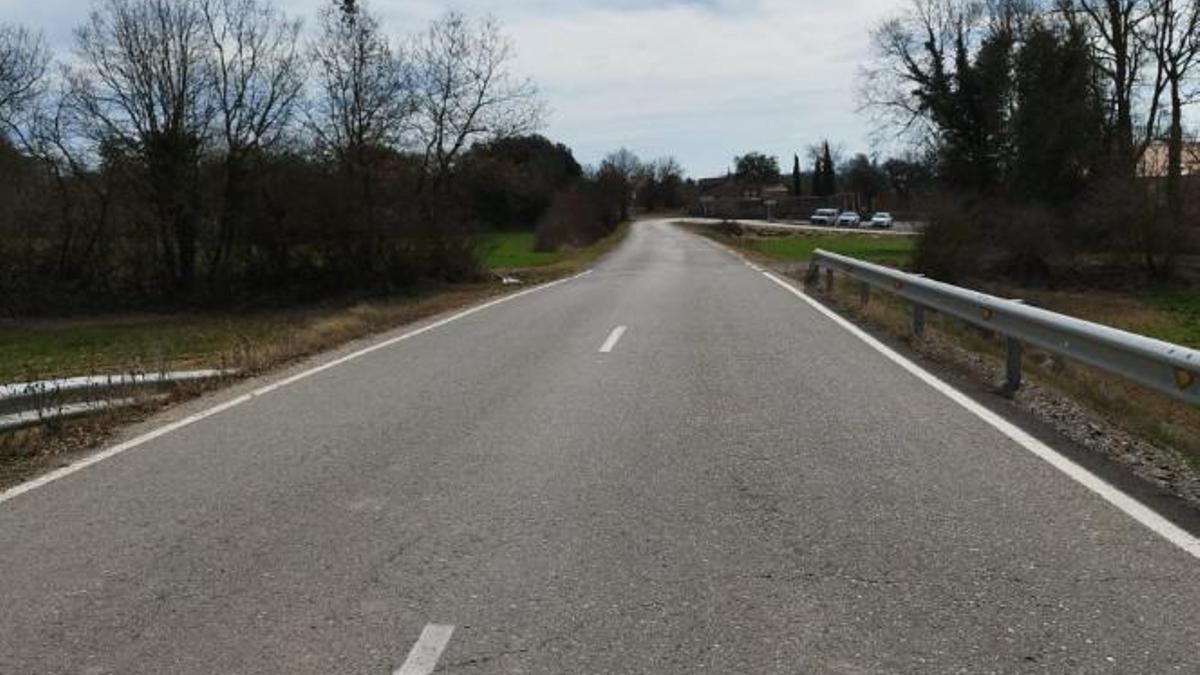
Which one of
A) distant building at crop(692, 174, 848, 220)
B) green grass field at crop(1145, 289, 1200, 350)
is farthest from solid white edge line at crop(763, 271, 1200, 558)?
distant building at crop(692, 174, 848, 220)

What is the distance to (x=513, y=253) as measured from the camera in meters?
68.9

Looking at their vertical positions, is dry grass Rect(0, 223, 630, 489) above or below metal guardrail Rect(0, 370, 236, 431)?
below

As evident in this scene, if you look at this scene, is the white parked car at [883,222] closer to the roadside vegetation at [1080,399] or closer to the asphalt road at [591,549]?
the roadside vegetation at [1080,399]

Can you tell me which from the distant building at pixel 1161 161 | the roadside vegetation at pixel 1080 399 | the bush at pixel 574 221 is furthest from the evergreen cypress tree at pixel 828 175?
the roadside vegetation at pixel 1080 399

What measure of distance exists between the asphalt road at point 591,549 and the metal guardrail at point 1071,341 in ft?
3.10

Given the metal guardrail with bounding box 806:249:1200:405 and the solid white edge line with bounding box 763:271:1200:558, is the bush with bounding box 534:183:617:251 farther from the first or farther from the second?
the solid white edge line with bounding box 763:271:1200:558

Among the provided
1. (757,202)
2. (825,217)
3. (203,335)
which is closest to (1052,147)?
(203,335)

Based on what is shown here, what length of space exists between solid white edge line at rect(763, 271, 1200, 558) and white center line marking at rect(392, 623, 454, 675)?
11.3 feet

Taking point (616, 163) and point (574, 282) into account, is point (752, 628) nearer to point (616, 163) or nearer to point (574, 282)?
point (574, 282)

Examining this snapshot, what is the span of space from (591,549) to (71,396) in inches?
235

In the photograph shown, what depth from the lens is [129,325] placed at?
33719 millimetres

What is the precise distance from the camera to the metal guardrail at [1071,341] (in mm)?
6782

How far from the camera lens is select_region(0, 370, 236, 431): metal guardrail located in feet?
27.8

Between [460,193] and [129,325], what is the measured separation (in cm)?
1160
